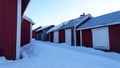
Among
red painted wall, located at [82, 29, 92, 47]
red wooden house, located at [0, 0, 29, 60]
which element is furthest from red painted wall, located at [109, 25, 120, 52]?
red wooden house, located at [0, 0, 29, 60]

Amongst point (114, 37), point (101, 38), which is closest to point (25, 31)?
point (101, 38)

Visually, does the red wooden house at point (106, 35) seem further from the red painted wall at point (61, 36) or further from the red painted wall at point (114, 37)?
the red painted wall at point (61, 36)

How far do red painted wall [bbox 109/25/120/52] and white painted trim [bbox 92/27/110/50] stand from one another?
1.80ft

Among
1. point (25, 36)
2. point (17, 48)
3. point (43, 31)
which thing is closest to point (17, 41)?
point (17, 48)

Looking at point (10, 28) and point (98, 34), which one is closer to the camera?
point (10, 28)

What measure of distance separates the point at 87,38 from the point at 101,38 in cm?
350

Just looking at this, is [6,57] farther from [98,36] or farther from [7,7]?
[98,36]

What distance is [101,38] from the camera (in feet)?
58.3

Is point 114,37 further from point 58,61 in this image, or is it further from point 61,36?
point 61,36

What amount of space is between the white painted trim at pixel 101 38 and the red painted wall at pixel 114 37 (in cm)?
55

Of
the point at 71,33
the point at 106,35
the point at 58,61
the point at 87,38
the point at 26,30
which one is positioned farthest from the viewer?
the point at 71,33

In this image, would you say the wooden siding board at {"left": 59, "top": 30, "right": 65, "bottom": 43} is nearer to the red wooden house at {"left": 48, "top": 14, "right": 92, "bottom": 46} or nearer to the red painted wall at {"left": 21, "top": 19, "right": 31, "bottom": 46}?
the red wooden house at {"left": 48, "top": 14, "right": 92, "bottom": 46}

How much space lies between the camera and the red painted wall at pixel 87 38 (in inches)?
799

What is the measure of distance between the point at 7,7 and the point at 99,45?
1258cm
